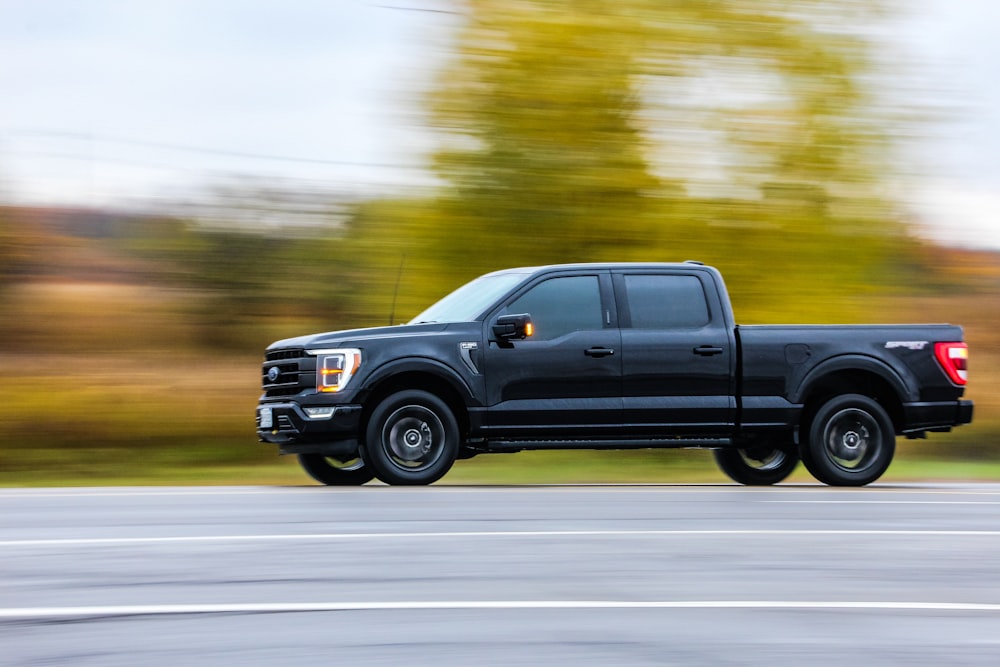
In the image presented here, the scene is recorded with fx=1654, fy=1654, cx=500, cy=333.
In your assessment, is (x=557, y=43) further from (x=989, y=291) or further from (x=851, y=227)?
(x=989, y=291)

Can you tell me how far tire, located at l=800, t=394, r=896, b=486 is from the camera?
13.6 m

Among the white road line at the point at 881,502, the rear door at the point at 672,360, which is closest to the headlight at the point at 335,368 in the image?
the rear door at the point at 672,360

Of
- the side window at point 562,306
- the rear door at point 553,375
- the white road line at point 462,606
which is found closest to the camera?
the white road line at point 462,606

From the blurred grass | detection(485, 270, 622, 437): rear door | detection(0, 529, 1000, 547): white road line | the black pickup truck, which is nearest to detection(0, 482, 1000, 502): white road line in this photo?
the black pickup truck

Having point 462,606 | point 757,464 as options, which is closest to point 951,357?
point 757,464

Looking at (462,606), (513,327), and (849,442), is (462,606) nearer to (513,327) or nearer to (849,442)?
(513,327)

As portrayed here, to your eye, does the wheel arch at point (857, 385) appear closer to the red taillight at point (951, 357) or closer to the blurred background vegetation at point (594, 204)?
the red taillight at point (951, 357)

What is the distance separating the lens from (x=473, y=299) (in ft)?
45.1

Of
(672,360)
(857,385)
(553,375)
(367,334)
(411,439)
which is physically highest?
(367,334)

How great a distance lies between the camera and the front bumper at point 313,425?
12.9 m

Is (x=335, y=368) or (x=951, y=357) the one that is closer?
(x=335, y=368)

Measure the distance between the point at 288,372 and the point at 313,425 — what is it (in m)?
0.60

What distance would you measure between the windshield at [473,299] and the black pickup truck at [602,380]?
0.10ft

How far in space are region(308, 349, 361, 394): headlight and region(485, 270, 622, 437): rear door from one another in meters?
1.07
